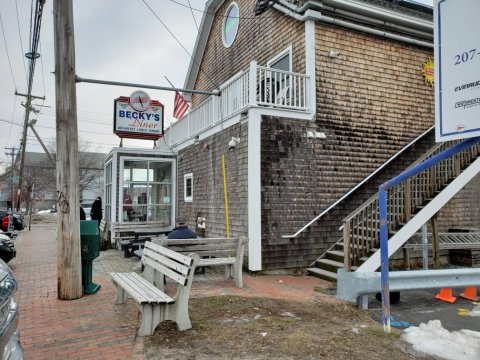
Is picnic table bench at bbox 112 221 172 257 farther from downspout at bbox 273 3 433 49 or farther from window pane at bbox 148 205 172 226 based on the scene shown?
downspout at bbox 273 3 433 49

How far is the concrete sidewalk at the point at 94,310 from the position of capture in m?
4.27

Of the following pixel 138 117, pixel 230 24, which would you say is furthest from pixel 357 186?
pixel 230 24

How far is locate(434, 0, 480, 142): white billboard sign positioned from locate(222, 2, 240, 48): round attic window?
10.2m

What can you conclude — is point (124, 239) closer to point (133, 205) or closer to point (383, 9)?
point (133, 205)

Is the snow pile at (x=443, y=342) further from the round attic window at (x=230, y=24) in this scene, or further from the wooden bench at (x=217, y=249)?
the round attic window at (x=230, y=24)

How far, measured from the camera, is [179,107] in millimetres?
15641

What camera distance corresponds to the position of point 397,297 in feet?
22.1

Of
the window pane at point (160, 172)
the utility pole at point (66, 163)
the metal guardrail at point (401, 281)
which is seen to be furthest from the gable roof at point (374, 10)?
the metal guardrail at point (401, 281)

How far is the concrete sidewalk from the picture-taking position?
4.27 meters

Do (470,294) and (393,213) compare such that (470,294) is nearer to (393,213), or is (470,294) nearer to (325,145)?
(393,213)

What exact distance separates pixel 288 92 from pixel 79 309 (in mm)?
7174

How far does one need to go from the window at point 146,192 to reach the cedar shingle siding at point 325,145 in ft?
4.84

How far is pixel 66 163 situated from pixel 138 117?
292 inches

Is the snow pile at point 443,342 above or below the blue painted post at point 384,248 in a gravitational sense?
below
